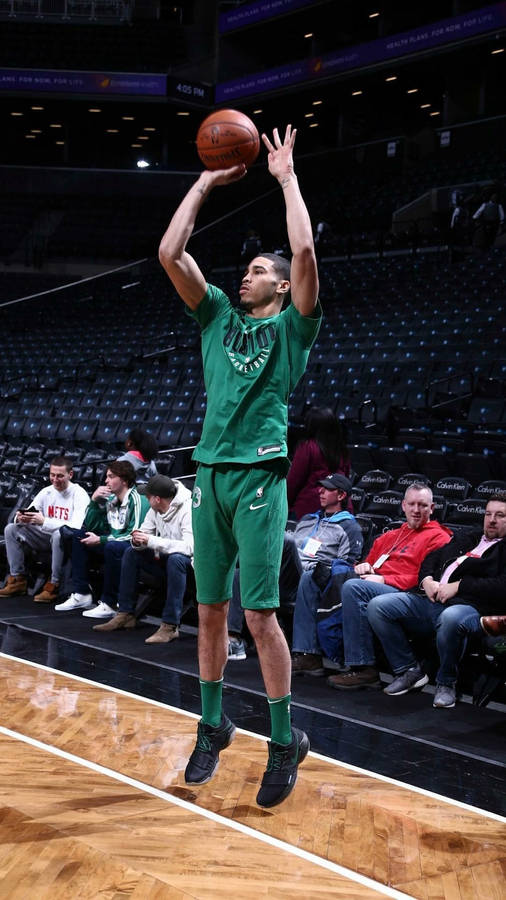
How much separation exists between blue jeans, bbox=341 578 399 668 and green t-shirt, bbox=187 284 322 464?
6.80ft

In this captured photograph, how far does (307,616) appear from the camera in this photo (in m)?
5.24

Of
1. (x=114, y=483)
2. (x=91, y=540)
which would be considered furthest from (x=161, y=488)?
(x=91, y=540)

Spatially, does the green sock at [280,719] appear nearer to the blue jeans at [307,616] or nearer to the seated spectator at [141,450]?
the blue jeans at [307,616]

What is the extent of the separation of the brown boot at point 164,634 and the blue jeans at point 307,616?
1029 mm

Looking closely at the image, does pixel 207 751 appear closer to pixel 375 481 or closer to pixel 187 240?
pixel 187 240

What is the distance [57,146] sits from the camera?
2781 centimetres

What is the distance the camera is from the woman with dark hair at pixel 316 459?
18.7 ft

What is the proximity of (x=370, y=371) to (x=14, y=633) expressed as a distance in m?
6.36

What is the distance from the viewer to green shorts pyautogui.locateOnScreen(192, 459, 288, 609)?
2979mm

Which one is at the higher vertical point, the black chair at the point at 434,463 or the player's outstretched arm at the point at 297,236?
the player's outstretched arm at the point at 297,236

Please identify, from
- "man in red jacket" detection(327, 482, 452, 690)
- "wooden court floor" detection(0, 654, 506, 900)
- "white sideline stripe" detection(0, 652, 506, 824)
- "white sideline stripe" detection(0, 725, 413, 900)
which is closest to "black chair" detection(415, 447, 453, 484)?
"man in red jacket" detection(327, 482, 452, 690)

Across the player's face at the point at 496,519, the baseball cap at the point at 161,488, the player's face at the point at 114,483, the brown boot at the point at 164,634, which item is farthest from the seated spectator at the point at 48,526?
the player's face at the point at 496,519

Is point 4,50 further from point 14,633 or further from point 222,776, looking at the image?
point 222,776

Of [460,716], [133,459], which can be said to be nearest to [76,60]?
[133,459]
